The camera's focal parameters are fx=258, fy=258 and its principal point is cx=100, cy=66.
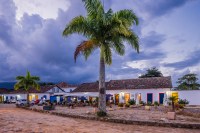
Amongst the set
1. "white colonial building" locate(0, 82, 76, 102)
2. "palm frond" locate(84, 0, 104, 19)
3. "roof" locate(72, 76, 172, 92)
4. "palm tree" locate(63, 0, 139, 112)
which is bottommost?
"white colonial building" locate(0, 82, 76, 102)

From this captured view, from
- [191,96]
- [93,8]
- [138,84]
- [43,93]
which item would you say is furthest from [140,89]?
[43,93]

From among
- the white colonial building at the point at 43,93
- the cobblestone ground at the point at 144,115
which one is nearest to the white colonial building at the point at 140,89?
the cobblestone ground at the point at 144,115

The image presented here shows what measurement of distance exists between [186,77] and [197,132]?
172ft

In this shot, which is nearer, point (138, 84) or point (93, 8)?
point (93, 8)

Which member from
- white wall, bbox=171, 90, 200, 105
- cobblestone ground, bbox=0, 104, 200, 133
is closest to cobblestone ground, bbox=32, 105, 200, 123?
cobblestone ground, bbox=0, 104, 200, 133

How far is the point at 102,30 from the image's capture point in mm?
18250

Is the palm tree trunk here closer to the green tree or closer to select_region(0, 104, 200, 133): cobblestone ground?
select_region(0, 104, 200, 133): cobblestone ground

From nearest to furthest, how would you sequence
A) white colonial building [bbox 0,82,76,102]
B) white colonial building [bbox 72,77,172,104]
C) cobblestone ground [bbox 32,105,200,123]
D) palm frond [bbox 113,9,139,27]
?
cobblestone ground [bbox 32,105,200,123] < palm frond [bbox 113,9,139,27] < white colonial building [bbox 72,77,172,104] < white colonial building [bbox 0,82,76,102]

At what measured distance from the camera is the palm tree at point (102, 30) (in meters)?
17.6

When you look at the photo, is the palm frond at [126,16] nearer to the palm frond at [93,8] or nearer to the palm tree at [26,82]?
the palm frond at [93,8]

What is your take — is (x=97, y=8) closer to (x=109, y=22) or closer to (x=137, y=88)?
(x=109, y=22)

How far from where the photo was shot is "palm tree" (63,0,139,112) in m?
17.6

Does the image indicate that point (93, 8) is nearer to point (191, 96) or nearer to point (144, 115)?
point (144, 115)

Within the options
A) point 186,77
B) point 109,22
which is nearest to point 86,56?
point 109,22
